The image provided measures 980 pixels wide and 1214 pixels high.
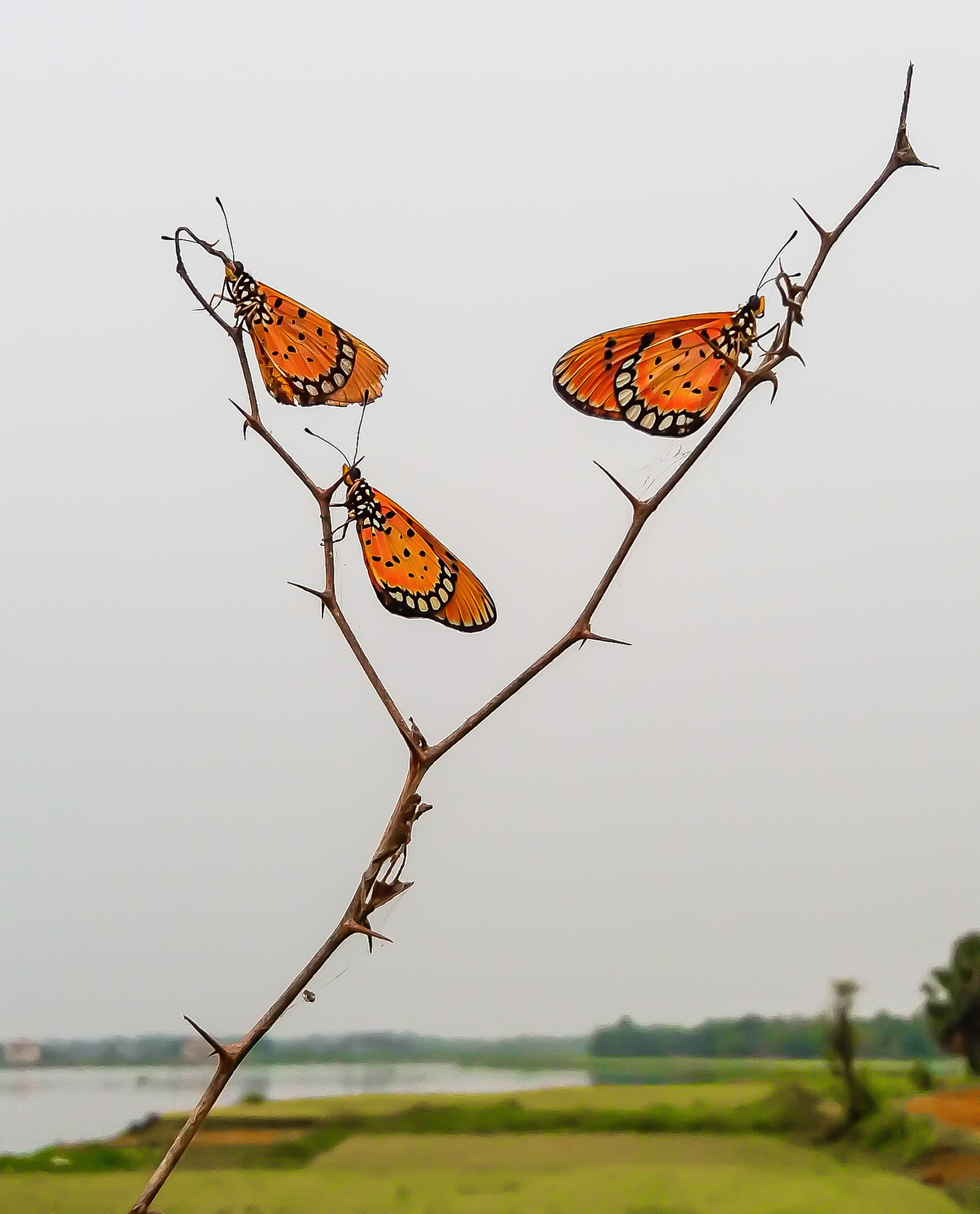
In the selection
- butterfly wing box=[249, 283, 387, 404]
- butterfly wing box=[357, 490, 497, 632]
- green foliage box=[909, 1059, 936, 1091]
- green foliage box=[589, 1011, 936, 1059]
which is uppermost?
butterfly wing box=[249, 283, 387, 404]

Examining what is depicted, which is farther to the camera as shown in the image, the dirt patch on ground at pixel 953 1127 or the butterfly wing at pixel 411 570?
the dirt patch on ground at pixel 953 1127

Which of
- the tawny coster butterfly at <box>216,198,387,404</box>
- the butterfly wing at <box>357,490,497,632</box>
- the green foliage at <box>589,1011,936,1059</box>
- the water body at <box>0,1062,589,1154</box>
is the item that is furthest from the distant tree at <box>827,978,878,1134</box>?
the tawny coster butterfly at <box>216,198,387,404</box>

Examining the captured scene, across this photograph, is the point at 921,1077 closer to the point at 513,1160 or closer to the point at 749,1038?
the point at 749,1038

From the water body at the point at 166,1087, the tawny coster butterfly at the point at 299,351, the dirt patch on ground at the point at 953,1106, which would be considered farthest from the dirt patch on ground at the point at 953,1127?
the tawny coster butterfly at the point at 299,351

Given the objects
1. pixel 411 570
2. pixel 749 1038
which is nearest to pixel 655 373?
pixel 411 570

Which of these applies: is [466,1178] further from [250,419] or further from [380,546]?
[250,419]

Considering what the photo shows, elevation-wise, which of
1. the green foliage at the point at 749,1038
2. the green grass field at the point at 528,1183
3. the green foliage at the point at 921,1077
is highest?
the green foliage at the point at 749,1038

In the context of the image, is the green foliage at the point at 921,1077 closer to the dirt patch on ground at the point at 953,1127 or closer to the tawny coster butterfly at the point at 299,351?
the dirt patch on ground at the point at 953,1127

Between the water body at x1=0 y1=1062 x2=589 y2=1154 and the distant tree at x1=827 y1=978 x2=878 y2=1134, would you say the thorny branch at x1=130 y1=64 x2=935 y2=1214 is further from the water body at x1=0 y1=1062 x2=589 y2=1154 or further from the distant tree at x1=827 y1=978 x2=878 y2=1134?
the distant tree at x1=827 y1=978 x2=878 y2=1134
